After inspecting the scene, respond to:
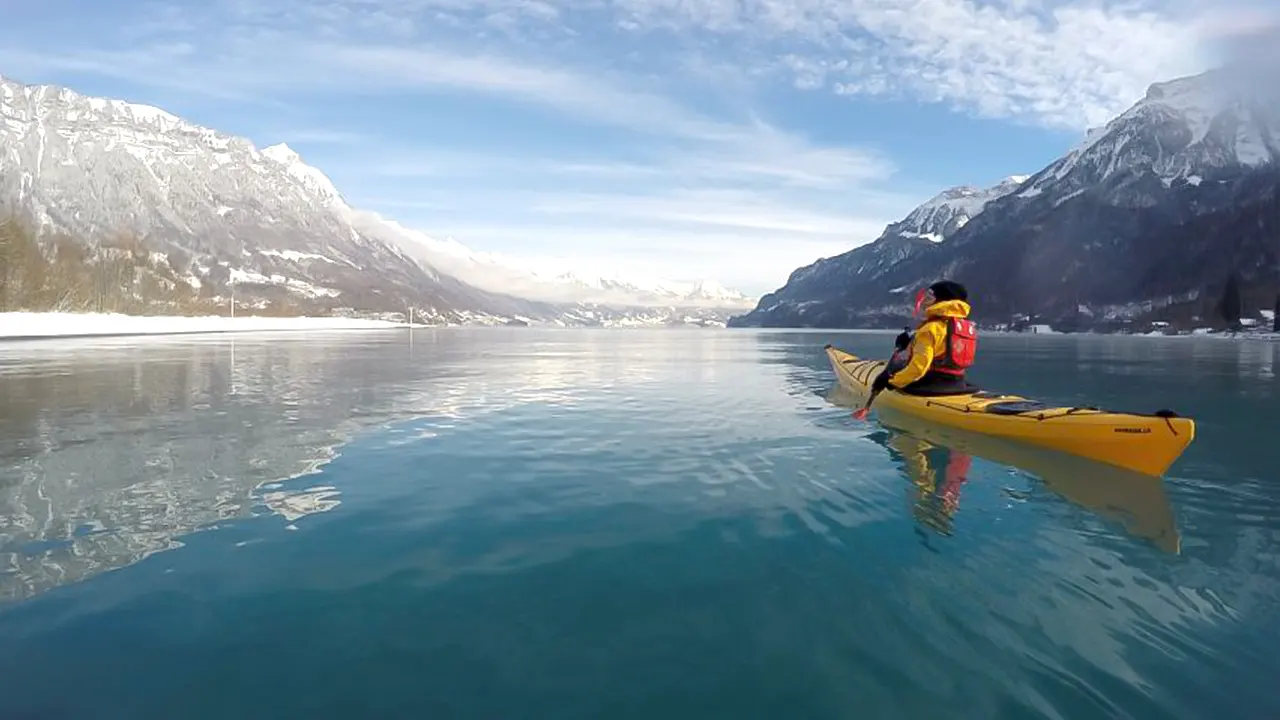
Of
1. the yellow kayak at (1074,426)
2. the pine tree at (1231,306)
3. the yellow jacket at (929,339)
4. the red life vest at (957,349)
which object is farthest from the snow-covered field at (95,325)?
the pine tree at (1231,306)

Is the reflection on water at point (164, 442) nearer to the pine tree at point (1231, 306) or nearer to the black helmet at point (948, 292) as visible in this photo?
the black helmet at point (948, 292)

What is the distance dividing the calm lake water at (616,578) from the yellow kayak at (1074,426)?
836 millimetres

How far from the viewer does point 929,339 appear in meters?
18.1

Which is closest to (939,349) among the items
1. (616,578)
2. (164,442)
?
(616,578)

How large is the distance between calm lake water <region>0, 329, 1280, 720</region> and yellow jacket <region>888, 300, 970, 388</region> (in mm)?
2878

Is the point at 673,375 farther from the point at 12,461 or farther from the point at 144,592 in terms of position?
the point at 144,592

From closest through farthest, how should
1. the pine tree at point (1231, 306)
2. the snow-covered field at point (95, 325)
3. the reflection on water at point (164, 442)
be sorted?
the reflection on water at point (164, 442), the snow-covered field at point (95, 325), the pine tree at point (1231, 306)

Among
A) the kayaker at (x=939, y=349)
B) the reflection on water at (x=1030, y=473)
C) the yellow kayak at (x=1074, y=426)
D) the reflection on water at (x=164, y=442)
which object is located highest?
the kayaker at (x=939, y=349)

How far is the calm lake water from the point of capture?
5.57 m

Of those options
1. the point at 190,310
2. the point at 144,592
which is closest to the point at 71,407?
the point at 144,592

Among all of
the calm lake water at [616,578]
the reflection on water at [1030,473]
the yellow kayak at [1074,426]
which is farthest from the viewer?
the yellow kayak at [1074,426]

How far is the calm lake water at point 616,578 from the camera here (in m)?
5.57

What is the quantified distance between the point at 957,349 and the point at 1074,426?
4174 mm

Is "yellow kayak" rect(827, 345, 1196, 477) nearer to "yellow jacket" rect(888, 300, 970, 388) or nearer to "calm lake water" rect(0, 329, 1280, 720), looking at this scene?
"calm lake water" rect(0, 329, 1280, 720)
